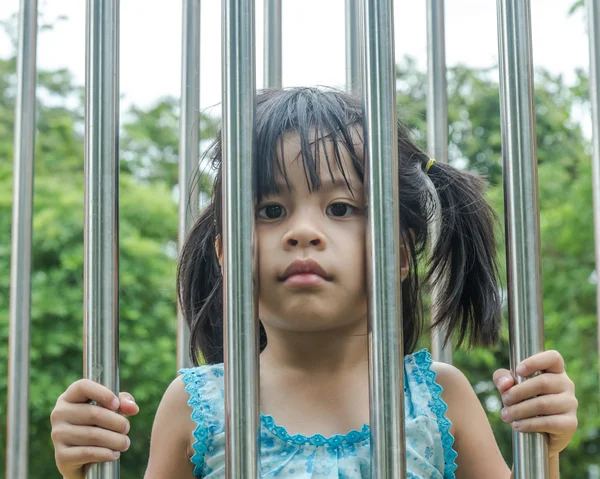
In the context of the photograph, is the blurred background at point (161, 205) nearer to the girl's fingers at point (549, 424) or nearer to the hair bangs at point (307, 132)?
the hair bangs at point (307, 132)

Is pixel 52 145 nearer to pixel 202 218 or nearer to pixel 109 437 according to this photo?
pixel 202 218

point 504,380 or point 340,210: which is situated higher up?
point 340,210

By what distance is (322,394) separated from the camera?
1.54 metres

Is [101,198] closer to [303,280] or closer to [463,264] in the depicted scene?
[303,280]

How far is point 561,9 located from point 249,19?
6.23 meters

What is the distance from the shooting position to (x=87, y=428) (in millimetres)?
1088

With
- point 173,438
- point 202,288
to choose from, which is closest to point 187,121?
point 202,288

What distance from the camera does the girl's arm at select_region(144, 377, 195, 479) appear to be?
1.51m

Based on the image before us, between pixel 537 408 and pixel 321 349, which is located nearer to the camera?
pixel 537 408

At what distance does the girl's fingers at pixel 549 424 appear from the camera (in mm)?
979

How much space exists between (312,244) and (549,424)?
43 centimetres

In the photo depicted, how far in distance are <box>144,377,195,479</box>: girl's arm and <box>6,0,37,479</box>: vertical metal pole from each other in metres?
0.25

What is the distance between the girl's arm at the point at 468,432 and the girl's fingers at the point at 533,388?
1.62 ft

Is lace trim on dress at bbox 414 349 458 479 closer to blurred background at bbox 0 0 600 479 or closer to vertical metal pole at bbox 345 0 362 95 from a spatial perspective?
vertical metal pole at bbox 345 0 362 95
